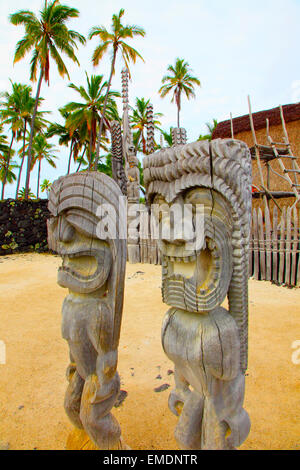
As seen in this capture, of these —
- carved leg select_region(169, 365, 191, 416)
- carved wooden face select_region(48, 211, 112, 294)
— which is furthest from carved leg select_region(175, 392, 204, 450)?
carved wooden face select_region(48, 211, 112, 294)

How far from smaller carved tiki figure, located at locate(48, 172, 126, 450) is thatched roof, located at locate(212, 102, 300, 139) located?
10.0 m

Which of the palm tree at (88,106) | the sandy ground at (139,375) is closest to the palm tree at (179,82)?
the palm tree at (88,106)

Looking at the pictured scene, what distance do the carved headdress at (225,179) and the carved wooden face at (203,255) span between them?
4 centimetres

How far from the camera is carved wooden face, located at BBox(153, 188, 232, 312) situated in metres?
1.33

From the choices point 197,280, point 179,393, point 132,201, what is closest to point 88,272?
point 197,280

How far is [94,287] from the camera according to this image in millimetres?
1569

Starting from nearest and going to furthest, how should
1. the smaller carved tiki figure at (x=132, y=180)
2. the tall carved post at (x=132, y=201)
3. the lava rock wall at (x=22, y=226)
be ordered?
1. the tall carved post at (x=132, y=201)
2. the smaller carved tiki figure at (x=132, y=180)
3. the lava rock wall at (x=22, y=226)

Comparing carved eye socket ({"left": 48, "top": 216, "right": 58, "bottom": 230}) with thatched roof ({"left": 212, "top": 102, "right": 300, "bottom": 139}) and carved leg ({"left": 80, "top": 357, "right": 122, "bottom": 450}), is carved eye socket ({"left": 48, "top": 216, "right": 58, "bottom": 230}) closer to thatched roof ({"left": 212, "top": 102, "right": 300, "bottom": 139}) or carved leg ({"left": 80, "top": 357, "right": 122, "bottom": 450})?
carved leg ({"left": 80, "top": 357, "right": 122, "bottom": 450})

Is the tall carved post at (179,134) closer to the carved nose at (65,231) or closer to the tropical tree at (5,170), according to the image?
the carved nose at (65,231)

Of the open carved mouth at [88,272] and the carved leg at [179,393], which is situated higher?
the open carved mouth at [88,272]

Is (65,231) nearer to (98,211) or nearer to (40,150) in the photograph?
(98,211)

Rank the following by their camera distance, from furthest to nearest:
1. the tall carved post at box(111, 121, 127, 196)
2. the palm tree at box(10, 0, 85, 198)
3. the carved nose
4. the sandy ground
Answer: the palm tree at box(10, 0, 85, 198) → the tall carved post at box(111, 121, 127, 196) → the sandy ground → the carved nose

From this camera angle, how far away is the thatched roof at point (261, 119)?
9370 millimetres

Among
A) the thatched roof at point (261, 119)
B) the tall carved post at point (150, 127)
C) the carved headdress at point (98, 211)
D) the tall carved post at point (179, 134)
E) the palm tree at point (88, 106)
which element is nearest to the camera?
the carved headdress at point (98, 211)
